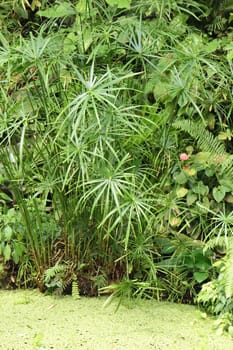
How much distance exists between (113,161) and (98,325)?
70 centimetres

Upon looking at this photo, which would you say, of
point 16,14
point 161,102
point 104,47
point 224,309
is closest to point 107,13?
point 104,47

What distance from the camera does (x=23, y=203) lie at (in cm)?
247

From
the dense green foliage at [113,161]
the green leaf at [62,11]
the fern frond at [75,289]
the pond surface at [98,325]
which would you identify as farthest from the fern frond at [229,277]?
the green leaf at [62,11]

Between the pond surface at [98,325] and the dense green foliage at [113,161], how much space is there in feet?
0.30

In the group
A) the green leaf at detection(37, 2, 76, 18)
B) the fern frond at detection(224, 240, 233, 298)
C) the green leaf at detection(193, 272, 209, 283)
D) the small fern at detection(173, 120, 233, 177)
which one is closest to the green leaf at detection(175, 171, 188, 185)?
the small fern at detection(173, 120, 233, 177)

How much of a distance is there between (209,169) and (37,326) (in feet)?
3.80

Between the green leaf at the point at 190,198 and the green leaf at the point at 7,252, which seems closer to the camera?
the green leaf at the point at 7,252

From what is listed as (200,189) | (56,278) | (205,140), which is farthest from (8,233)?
(205,140)

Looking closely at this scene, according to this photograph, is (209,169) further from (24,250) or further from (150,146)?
(24,250)

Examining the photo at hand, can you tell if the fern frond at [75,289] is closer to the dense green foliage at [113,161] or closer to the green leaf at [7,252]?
the dense green foliage at [113,161]

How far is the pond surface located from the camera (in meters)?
2.10

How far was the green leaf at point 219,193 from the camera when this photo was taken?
2.66 metres

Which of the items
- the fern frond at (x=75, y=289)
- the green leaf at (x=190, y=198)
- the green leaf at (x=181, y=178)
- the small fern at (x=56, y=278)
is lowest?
the fern frond at (x=75, y=289)

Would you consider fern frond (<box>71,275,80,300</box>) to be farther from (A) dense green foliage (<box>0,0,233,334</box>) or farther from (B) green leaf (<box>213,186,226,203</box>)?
(B) green leaf (<box>213,186,226,203</box>)
